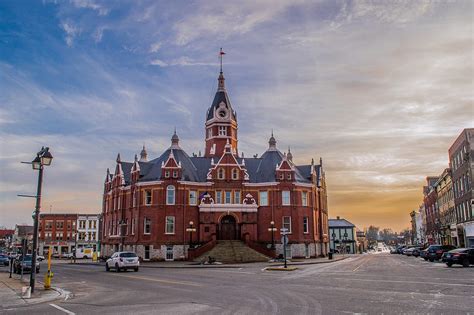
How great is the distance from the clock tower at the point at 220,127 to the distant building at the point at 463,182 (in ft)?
105

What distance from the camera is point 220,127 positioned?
70.1m

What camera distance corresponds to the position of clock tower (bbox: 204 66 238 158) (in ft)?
227

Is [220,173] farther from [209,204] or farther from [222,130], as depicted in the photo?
[222,130]

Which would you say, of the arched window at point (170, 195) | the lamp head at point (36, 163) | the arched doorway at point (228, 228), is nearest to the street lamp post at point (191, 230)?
the arched doorway at point (228, 228)

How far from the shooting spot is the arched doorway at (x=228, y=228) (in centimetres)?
5909

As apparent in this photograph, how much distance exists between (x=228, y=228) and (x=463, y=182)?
31.4 m

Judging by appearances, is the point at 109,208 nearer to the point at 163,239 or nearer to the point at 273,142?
the point at 163,239

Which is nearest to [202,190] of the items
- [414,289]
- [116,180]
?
[116,180]

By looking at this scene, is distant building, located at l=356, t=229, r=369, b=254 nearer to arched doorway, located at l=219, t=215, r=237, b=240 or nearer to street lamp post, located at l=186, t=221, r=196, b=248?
arched doorway, located at l=219, t=215, r=237, b=240

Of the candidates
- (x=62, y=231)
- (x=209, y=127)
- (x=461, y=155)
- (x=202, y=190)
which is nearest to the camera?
(x=461, y=155)

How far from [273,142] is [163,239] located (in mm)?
22868

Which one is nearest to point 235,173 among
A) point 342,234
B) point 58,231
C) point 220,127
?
point 220,127

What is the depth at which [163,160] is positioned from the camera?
204 ft

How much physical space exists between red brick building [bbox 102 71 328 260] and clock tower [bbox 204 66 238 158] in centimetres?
416
